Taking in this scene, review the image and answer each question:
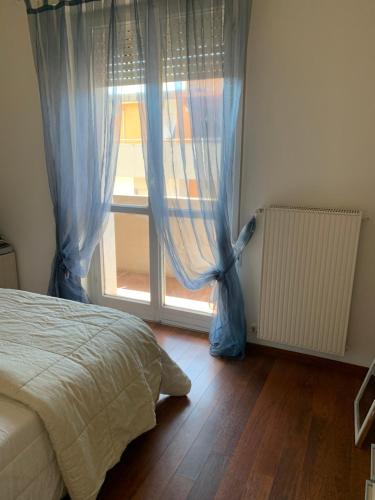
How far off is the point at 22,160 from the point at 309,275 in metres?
2.57

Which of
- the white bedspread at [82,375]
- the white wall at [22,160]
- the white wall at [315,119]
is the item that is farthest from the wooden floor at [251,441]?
the white wall at [22,160]

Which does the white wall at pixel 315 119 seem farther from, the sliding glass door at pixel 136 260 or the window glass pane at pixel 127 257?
the window glass pane at pixel 127 257

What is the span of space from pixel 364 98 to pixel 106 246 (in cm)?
223

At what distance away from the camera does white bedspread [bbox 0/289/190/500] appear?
1277 millimetres

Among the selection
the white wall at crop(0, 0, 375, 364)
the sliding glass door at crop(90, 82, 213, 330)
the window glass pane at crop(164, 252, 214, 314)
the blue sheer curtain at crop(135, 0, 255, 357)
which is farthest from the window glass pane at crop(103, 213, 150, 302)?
the white wall at crop(0, 0, 375, 364)

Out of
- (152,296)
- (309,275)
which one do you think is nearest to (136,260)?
(152,296)

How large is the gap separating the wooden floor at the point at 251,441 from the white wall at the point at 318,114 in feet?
1.72

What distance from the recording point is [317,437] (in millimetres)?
1860

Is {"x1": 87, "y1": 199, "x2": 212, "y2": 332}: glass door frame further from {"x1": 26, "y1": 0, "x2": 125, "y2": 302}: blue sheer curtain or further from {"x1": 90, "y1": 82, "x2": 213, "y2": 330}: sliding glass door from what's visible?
{"x1": 26, "y1": 0, "x2": 125, "y2": 302}: blue sheer curtain

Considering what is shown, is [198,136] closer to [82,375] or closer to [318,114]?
[318,114]

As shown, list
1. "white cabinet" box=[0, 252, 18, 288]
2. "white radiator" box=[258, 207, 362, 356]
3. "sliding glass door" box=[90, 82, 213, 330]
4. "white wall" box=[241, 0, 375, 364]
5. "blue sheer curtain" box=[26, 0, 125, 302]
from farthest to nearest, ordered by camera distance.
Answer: "white cabinet" box=[0, 252, 18, 288]
"sliding glass door" box=[90, 82, 213, 330]
"blue sheer curtain" box=[26, 0, 125, 302]
"white radiator" box=[258, 207, 362, 356]
"white wall" box=[241, 0, 375, 364]

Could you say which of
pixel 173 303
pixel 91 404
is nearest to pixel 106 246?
pixel 173 303

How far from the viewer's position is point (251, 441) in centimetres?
183

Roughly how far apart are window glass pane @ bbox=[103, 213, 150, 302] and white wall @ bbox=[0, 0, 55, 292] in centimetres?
54
